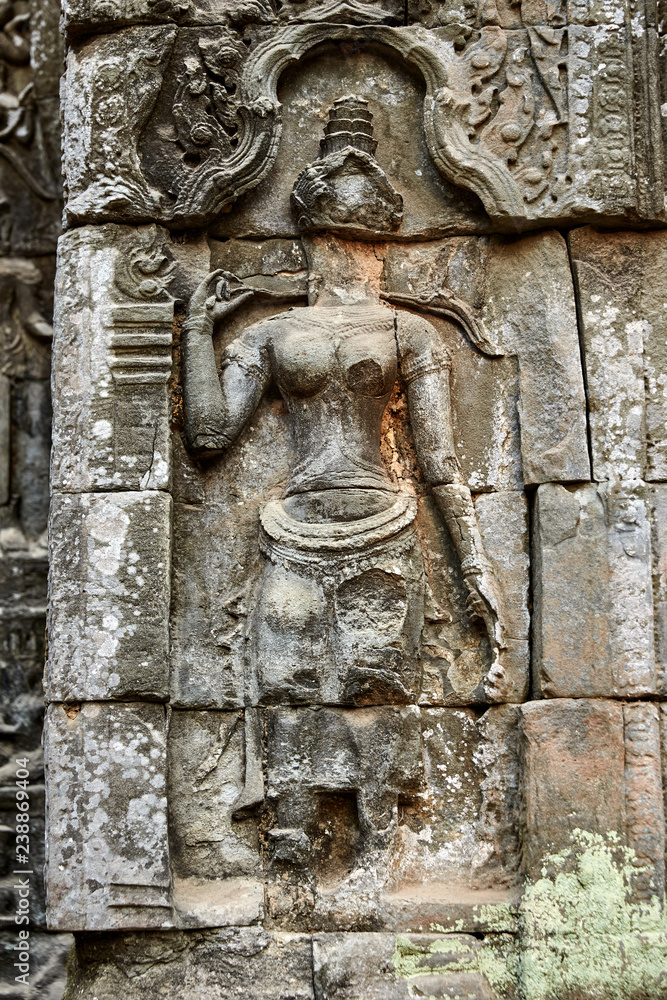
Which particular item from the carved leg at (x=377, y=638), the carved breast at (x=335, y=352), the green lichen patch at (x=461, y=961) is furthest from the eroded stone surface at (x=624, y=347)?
the green lichen patch at (x=461, y=961)

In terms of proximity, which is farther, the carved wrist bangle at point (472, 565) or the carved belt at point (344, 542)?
the carved wrist bangle at point (472, 565)

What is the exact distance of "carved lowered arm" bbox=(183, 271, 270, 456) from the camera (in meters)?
6.57

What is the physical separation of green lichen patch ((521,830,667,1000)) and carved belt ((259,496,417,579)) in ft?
5.48

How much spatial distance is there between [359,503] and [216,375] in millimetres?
1030

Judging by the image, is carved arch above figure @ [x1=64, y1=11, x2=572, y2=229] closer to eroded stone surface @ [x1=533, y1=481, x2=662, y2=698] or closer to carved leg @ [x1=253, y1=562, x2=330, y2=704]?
eroded stone surface @ [x1=533, y1=481, x2=662, y2=698]

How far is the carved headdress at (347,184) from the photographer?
6.70 meters

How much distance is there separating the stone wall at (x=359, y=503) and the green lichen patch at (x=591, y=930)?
0.01 meters

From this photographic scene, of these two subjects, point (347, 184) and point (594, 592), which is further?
point (347, 184)

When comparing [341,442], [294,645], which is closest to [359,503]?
[341,442]

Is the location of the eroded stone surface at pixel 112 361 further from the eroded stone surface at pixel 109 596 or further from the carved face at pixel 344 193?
the carved face at pixel 344 193

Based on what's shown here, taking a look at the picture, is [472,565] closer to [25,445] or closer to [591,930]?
[591,930]

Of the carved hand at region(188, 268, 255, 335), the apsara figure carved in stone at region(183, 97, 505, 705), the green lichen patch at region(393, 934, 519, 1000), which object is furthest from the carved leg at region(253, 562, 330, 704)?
the carved hand at region(188, 268, 255, 335)

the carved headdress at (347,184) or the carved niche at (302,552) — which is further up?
the carved headdress at (347,184)

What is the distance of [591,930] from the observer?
6.05 metres
